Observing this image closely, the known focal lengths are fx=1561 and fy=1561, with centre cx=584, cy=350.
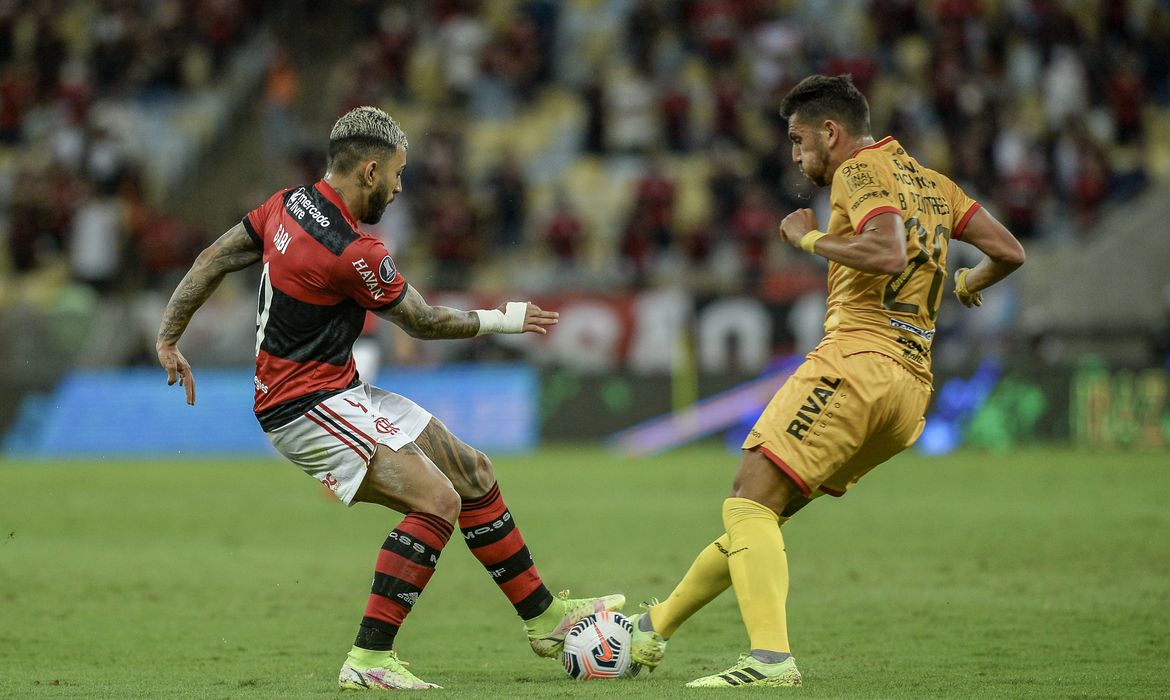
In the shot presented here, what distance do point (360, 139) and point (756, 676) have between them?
8.82ft

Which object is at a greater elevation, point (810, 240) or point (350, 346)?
point (810, 240)

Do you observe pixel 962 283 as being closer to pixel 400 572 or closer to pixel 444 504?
pixel 444 504

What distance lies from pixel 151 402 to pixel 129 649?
15207 millimetres

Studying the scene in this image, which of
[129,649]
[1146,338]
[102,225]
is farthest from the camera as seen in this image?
[102,225]

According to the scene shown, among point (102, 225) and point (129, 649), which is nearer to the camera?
point (129, 649)

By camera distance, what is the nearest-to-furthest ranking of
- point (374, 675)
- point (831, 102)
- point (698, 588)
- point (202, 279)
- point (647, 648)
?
point (374, 675) < point (831, 102) < point (698, 588) < point (647, 648) < point (202, 279)

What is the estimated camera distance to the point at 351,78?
1037 inches

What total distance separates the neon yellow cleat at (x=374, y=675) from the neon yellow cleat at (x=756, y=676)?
3.82 ft

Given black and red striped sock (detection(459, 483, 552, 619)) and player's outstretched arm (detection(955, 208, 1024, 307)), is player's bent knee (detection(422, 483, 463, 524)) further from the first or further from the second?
player's outstretched arm (detection(955, 208, 1024, 307))

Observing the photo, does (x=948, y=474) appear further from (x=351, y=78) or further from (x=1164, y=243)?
(x=351, y=78)

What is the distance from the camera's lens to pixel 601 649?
6.61m

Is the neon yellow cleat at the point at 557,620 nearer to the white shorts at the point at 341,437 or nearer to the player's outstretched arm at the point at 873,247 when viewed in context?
the white shorts at the point at 341,437

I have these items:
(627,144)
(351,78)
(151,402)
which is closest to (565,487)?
(151,402)

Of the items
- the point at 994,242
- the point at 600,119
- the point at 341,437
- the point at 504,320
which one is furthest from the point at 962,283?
the point at 600,119
